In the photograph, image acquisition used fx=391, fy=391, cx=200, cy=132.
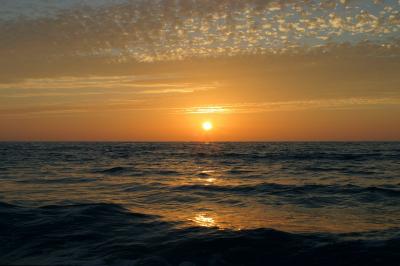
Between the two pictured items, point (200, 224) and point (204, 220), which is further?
point (204, 220)

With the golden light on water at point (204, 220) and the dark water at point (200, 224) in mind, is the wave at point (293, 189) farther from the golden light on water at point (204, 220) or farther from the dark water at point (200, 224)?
the golden light on water at point (204, 220)

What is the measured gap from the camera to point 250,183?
23438 millimetres

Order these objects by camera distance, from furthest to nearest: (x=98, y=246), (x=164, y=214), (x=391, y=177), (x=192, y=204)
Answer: (x=391, y=177), (x=192, y=204), (x=164, y=214), (x=98, y=246)

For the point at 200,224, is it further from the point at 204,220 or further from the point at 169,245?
the point at 169,245

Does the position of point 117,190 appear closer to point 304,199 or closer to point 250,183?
point 250,183

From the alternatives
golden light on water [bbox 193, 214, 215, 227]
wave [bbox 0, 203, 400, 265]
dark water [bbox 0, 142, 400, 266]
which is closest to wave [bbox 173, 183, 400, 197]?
dark water [bbox 0, 142, 400, 266]

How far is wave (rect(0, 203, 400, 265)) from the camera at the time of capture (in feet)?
30.4

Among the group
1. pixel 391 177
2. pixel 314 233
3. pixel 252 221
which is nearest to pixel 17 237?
pixel 252 221

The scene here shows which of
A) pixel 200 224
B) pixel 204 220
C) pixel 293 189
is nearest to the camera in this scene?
pixel 200 224

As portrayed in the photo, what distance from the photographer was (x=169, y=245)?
33.9 ft

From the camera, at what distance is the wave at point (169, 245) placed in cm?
927

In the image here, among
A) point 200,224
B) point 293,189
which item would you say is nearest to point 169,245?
point 200,224

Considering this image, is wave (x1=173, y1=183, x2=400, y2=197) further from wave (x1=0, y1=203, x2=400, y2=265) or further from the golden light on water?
wave (x1=0, y1=203, x2=400, y2=265)

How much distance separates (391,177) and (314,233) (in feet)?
55.6
